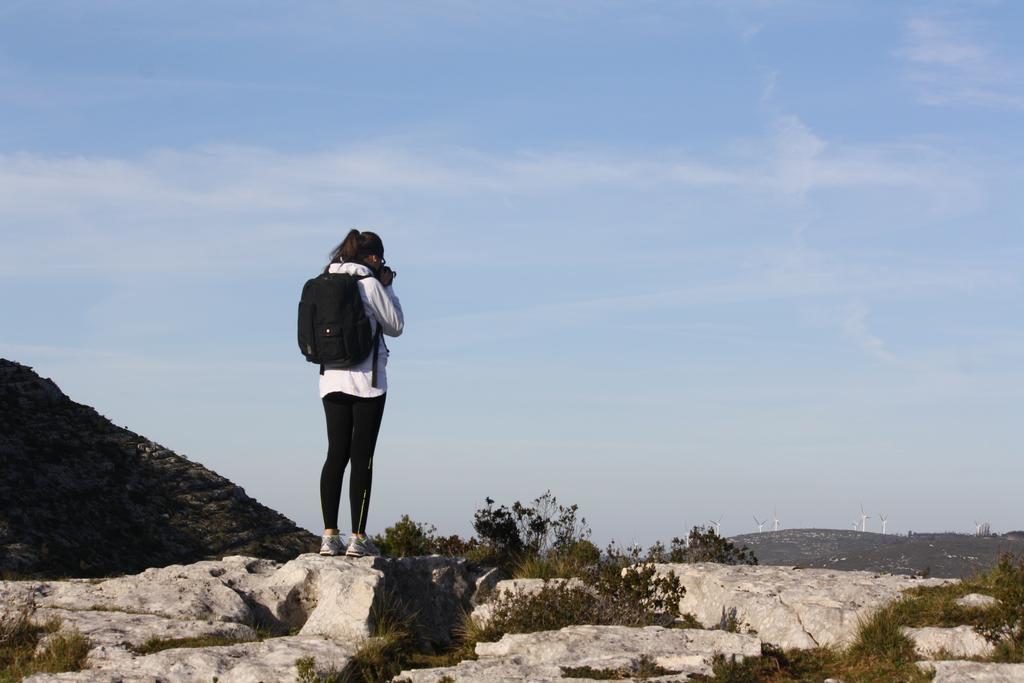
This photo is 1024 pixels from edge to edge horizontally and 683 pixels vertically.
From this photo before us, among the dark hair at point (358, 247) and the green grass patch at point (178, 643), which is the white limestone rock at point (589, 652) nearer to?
the green grass patch at point (178, 643)

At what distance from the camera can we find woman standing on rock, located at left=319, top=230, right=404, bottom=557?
→ 11.3 m

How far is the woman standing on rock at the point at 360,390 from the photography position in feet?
36.9

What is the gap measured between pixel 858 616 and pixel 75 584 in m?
8.46

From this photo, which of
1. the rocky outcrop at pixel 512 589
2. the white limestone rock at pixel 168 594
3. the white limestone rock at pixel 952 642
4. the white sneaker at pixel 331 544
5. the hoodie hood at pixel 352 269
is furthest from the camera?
the white sneaker at pixel 331 544

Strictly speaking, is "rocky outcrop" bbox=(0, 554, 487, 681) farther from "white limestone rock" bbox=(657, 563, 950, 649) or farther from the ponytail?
the ponytail

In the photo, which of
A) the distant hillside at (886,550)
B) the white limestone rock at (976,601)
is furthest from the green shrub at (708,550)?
the white limestone rock at (976,601)

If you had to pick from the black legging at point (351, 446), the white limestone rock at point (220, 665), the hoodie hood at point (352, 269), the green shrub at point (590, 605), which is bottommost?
the white limestone rock at point (220, 665)

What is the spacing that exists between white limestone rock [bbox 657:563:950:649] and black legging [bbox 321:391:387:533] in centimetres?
393

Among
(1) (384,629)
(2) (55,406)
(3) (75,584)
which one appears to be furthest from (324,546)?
(2) (55,406)

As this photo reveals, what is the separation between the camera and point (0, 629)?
10141 millimetres

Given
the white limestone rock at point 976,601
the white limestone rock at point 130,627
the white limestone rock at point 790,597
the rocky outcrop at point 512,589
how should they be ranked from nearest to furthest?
the white limestone rock at point 130,627 < the white limestone rock at point 976,601 < the white limestone rock at point 790,597 < the rocky outcrop at point 512,589

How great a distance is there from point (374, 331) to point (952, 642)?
6.35m

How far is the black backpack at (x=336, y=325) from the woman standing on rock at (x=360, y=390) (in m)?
0.09

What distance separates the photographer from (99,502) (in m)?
17.6
